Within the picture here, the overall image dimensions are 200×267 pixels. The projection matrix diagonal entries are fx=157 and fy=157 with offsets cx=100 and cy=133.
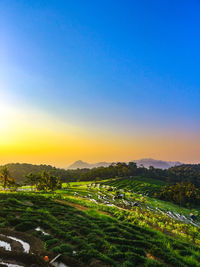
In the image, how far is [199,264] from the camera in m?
11.5

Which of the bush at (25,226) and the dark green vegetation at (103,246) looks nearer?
the dark green vegetation at (103,246)

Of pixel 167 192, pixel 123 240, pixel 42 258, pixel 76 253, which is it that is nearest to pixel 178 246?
pixel 123 240

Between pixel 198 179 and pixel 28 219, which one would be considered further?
pixel 198 179

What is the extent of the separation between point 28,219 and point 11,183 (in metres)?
66.9

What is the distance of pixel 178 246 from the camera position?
14438mm

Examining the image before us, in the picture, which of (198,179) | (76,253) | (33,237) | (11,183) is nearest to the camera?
(76,253)

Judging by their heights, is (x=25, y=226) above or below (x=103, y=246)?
above

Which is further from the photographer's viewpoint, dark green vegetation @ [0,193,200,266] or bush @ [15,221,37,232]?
bush @ [15,221,37,232]

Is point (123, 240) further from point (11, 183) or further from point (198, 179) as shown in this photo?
point (198, 179)

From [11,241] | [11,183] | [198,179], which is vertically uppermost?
[11,241]

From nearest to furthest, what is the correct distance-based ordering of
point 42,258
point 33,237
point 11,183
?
point 42,258, point 33,237, point 11,183

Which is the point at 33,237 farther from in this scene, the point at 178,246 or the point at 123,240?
the point at 178,246

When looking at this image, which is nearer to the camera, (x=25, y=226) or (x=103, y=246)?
(x=103, y=246)

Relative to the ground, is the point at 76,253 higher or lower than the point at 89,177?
higher
